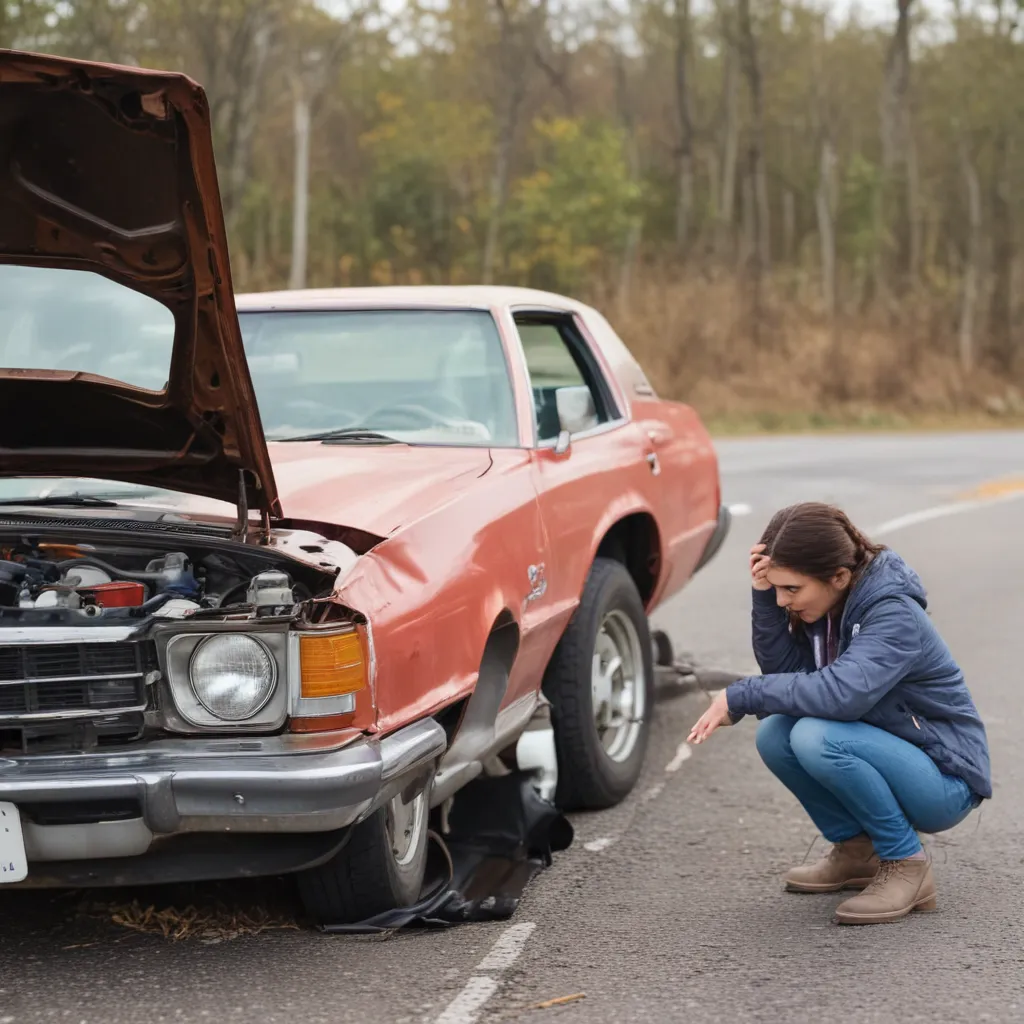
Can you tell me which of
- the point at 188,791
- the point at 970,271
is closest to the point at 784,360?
the point at 970,271

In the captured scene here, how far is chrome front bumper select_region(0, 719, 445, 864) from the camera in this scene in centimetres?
335

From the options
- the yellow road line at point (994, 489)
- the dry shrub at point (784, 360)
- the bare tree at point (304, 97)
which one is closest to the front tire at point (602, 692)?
the yellow road line at point (994, 489)

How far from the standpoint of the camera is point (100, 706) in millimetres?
→ 3521

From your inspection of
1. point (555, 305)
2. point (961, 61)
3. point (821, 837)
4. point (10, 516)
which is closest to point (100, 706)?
point (10, 516)

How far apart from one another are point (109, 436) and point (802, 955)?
7.26 feet

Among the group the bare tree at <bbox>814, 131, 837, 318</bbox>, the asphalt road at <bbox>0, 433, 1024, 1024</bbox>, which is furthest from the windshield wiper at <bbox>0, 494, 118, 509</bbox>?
the bare tree at <bbox>814, 131, 837, 318</bbox>

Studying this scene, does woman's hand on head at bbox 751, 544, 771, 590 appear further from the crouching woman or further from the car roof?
the car roof

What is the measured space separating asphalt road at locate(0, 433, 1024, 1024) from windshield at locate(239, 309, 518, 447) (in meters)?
1.41

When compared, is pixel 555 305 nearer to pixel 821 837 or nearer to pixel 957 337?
pixel 821 837

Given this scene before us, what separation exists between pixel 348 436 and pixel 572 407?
2.68ft

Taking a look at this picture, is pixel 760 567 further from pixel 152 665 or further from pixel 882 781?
pixel 152 665

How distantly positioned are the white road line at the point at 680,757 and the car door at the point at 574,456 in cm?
97

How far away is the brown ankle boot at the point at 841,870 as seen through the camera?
169 inches

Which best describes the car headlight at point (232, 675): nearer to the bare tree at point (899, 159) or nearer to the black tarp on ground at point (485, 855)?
the black tarp on ground at point (485, 855)
